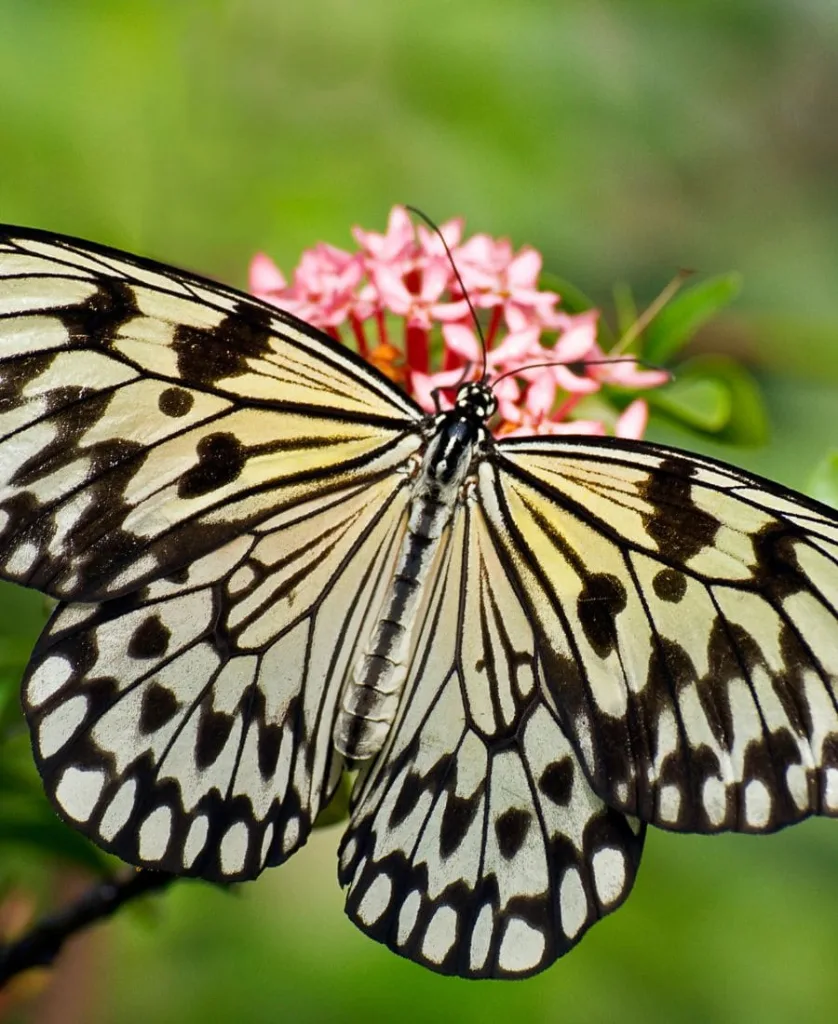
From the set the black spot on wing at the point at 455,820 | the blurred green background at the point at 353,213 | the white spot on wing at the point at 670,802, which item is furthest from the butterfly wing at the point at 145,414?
the blurred green background at the point at 353,213

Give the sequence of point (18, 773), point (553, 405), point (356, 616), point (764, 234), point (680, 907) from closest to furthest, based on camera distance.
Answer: point (356, 616) → point (18, 773) → point (553, 405) → point (680, 907) → point (764, 234)

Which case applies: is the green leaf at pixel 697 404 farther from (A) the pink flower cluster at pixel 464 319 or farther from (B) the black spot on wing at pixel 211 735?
(B) the black spot on wing at pixel 211 735

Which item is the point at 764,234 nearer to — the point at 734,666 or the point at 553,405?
the point at 553,405

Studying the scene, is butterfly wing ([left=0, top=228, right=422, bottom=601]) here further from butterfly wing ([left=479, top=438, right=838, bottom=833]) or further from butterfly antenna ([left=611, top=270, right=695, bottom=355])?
butterfly antenna ([left=611, top=270, right=695, bottom=355])

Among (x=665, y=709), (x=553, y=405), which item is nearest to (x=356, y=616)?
(x=665, y=709)

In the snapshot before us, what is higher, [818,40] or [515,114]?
[818,40]

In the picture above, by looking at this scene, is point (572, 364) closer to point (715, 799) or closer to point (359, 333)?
point (359, 333)

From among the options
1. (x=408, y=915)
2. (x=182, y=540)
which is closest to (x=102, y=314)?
(x=182, y=540)
